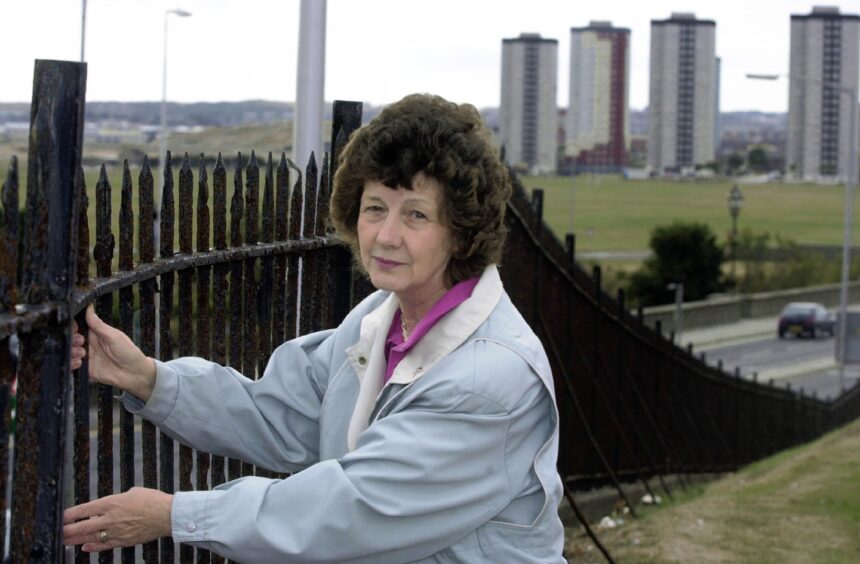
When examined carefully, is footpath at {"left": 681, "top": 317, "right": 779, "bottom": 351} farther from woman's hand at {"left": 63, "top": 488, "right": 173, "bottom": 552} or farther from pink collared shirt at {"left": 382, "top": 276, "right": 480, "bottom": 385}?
woman's hand at {"left": 63, "top": 488, "right": 173, "bottom": 552}

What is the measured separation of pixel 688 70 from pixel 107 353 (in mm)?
156771

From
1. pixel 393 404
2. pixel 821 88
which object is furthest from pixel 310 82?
pixel 821 88

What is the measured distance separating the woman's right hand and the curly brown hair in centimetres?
55

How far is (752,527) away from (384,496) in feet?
21.5

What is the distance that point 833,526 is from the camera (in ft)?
29.3

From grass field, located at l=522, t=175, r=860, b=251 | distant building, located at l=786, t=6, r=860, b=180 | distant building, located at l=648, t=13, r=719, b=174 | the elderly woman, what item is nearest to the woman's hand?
the elderly woman

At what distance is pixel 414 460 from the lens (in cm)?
263

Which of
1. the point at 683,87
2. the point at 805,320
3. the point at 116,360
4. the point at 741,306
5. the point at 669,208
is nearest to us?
the point at 116,360

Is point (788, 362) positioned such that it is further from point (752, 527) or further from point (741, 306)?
point (752, 527)

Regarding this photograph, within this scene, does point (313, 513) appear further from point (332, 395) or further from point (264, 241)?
point (264, 241)

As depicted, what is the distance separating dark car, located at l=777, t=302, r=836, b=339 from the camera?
69625 millimetres

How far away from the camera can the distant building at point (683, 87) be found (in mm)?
155250

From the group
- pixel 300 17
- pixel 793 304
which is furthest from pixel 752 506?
pixel 793 304

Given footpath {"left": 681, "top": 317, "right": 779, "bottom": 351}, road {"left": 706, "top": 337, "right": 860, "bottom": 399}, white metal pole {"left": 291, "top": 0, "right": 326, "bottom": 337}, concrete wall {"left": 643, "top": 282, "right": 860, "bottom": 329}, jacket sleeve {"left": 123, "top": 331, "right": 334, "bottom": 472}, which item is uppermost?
white metal pole {"left": 291, "top": 0, "right": 326, "bottom": 337}
